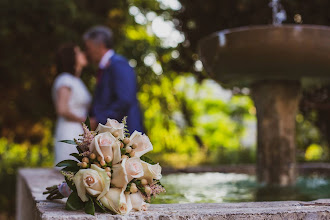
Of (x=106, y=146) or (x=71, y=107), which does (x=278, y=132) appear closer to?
(x=71, y=107)

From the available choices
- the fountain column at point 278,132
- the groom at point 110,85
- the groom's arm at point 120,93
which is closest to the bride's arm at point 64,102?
the groom at point 110,85

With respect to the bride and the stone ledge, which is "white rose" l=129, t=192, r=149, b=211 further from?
the bride

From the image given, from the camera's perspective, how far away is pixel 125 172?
179 centimetres

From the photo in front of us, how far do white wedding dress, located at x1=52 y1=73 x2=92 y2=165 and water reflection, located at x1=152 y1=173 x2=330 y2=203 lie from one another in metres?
1.06

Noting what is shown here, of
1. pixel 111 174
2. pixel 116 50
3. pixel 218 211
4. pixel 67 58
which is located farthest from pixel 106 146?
pixel 116 50

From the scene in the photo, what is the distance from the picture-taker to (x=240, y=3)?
6277 mm

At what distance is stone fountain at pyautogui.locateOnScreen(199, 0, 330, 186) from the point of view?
3717mm

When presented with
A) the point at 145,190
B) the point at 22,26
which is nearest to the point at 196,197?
the point at 145,190

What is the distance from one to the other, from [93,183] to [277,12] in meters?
5.19

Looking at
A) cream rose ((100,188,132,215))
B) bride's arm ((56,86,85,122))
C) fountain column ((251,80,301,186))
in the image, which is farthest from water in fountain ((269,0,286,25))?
cream rose ((100,188,132,215))

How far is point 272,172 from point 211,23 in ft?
10.6

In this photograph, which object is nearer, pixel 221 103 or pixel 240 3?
pixel 240 3

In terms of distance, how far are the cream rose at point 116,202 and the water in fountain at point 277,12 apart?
4755mm

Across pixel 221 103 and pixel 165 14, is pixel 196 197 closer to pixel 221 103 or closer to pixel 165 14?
pixel 165 14
